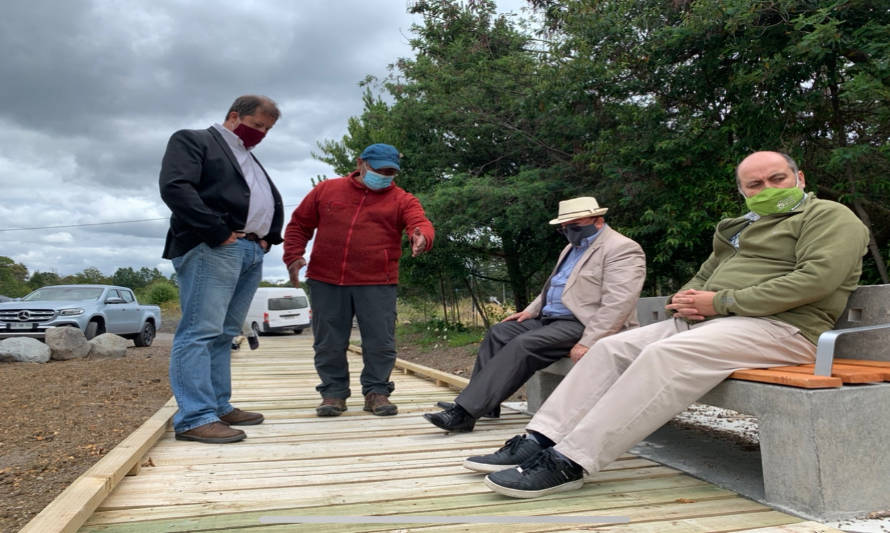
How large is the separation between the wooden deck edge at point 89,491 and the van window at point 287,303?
18.5 metres

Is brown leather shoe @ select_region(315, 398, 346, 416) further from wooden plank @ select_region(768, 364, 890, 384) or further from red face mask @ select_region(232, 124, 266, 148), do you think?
wooden plank @ select_region(768, 364, 890, 384)

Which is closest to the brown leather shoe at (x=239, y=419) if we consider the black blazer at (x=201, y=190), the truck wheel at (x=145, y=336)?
the black blazer at (x=201, y=190)

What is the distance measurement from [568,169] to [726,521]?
8941mm

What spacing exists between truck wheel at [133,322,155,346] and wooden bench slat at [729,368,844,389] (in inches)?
566

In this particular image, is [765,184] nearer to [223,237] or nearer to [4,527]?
[223,237]

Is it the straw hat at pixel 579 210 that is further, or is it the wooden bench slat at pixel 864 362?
the straw hat at pixel 579 210

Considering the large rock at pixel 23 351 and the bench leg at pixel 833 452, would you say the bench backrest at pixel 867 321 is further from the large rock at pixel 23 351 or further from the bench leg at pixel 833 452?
the large rock at pixel 23 351

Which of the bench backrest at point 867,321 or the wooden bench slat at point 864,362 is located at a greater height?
the bench backrest at point 867,321

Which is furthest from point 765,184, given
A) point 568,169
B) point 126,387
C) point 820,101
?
point 568,169

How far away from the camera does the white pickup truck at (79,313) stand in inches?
477

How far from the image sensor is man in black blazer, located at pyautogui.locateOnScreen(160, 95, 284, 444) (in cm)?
346

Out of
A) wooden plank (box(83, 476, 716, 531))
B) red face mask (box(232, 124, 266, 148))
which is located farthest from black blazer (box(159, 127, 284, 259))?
wooden plank (box(83, 476, 716, 531))

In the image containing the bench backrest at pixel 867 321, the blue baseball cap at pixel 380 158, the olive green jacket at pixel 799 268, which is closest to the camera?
the olive green jacket at pixel 799 268

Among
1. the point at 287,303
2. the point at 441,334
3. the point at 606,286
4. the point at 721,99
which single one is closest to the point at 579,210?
the point at 606,286
